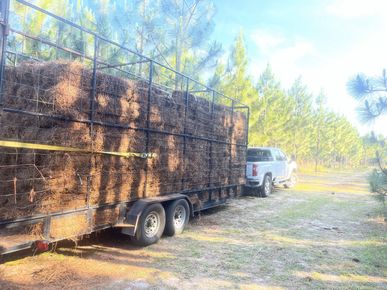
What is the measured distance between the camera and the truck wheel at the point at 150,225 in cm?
515

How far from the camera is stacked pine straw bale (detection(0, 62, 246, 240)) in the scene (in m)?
3.56

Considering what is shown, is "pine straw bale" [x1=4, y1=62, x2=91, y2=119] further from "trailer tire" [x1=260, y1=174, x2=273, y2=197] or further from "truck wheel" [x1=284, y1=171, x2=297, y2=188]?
"truck wheel" [x1=284, y1=171, x2=297, y2=188]

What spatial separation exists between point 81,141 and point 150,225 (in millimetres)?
2164

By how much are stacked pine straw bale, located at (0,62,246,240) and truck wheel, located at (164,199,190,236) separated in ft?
1.09

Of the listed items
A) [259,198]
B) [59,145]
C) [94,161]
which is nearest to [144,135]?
[94,161]

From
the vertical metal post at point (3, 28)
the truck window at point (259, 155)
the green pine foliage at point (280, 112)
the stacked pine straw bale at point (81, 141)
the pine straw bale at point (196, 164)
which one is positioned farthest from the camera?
the green pine foliage at point (280, 112)

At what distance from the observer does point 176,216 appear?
623cm

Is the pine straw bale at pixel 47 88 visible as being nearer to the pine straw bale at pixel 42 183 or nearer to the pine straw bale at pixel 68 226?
the pine straw bale at pixel 42 183

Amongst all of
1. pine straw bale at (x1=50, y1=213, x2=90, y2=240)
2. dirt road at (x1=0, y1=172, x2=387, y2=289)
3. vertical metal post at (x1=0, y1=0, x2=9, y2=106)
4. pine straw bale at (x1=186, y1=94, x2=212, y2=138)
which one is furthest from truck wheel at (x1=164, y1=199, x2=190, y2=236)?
vertical metal post at (x1=0, y1=0, x2=9, y2=106)

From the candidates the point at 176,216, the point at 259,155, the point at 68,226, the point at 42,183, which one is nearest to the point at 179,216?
the point at 176,216

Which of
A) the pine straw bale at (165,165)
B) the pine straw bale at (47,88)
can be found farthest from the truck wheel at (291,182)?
the pine straw bale at (47,88)

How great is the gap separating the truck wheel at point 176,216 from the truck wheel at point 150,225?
0.77ft

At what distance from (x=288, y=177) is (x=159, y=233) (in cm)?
1093

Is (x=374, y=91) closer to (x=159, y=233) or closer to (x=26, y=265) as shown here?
(x=159, y=233)
